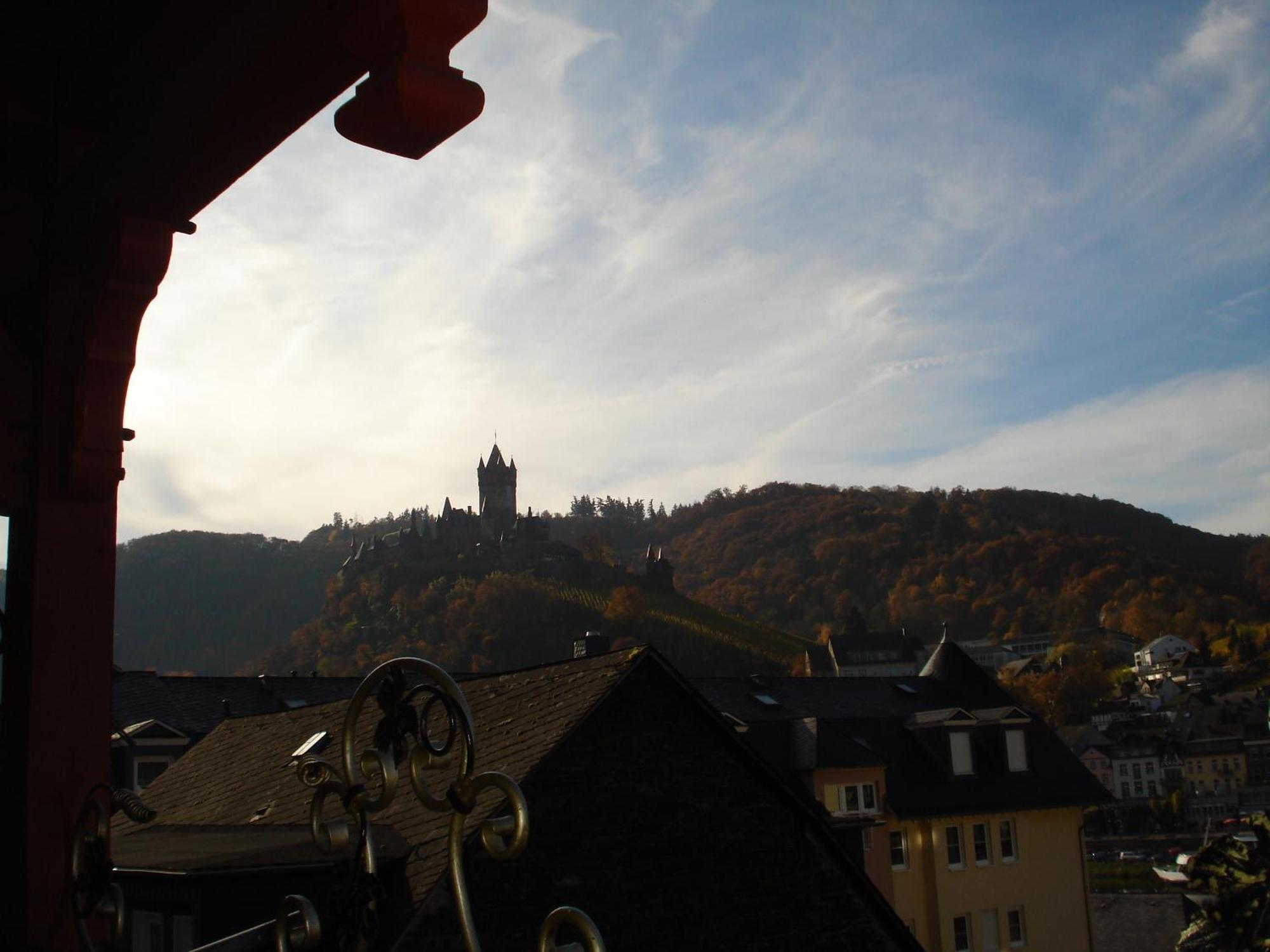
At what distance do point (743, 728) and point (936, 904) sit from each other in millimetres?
5596

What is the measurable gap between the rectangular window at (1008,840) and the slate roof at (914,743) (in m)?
0.43

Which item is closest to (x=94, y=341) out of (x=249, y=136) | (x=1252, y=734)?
(x=249, y=136)

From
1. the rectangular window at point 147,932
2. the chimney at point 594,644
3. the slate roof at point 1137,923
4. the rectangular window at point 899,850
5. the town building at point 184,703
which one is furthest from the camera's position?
the slate roof at point 1137,923

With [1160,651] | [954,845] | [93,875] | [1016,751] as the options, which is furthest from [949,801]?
[1160,651]

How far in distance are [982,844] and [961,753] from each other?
2.28m

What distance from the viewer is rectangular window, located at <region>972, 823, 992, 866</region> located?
28.1 metres

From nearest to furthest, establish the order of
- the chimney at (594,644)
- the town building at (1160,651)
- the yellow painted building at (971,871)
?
the yellow painted building at (971,871) → the chimney at (594,644) → the town building at (1160,651)

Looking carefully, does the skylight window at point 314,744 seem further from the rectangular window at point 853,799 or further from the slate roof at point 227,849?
the rectangular window at point 853,799

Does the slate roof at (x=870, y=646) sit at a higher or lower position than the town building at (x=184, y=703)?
higher

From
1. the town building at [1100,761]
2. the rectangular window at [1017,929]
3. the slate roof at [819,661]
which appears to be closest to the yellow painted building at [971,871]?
the rectangular window at [1017,929]

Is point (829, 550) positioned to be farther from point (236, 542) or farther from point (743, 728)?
point (743, 728)

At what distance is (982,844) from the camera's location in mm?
28359

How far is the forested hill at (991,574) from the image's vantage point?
131 meters

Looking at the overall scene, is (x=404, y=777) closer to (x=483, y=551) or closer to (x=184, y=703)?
(x=184, y=703)
